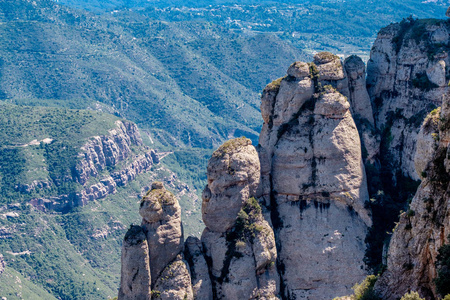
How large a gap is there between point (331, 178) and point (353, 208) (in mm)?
3797

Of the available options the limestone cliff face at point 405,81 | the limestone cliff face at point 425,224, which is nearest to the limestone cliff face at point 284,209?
the limestone cliff face at point 405,81

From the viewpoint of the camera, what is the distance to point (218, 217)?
66938 mm

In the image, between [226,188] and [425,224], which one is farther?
[226,188]

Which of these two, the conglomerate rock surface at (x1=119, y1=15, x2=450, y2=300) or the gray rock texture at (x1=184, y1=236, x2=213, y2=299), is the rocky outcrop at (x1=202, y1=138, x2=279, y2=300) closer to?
the conglomerate rock surface at (x1=119, y1=15, x2=450, y2=300)

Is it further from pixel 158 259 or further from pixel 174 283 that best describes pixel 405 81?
pixel 174 283

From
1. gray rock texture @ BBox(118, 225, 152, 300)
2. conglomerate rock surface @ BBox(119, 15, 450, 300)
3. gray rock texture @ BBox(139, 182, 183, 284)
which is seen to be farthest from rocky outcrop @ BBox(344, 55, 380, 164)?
gray rock texture @ BBox(118, 225, 152, 300)

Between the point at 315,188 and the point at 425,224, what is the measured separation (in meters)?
30.3

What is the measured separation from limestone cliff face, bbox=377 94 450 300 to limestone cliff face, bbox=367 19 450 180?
106 feet

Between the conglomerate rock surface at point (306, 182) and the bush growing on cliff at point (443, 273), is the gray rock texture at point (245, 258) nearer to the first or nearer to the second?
the conglomerate rock surface at point (306, 182)

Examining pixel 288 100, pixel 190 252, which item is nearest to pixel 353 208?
pixel 288 100

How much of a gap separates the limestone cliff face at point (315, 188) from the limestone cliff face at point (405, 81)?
277 inches

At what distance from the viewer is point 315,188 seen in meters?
71.1

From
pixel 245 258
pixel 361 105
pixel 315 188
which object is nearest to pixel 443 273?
pixel 245 258

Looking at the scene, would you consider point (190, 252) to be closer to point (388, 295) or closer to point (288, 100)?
point (288, 100)
